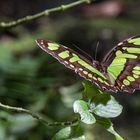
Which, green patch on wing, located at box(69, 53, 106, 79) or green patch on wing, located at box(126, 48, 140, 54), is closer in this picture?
green patch on wing, located at box(69, 53, 106, 79)

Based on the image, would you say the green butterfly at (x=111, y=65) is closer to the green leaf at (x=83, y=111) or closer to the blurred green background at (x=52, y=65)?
the green leaf at (x=83, y=111)

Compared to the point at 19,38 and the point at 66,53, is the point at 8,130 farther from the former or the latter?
the point at 19,38

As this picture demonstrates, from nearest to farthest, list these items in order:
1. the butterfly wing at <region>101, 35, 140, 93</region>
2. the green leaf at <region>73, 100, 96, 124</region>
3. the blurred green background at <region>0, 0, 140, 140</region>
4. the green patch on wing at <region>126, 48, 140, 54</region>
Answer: the green leaf at <region>73, 100, 96, 124</region>, the butterfly wing at <region>101, 35, 140, 93</region>, the green patch on wing at <region>126, 48, 140, 54</region>, the blurred green background at <region>0, 0, 140, 140</region>

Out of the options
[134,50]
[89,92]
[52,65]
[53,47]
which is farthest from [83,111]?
[52,65]

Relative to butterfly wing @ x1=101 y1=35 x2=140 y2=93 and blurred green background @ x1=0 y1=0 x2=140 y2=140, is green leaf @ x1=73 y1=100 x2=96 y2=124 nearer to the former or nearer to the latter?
butterfly wing @ x1=101 y1=35 x2=140 y2=93

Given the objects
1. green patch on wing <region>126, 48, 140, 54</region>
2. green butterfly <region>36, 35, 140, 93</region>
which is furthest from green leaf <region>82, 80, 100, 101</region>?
green patch on wing <region>126, 48, 140, 54</region>

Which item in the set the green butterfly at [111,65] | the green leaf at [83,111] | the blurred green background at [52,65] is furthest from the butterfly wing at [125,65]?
the blurred green background at [52,65]
